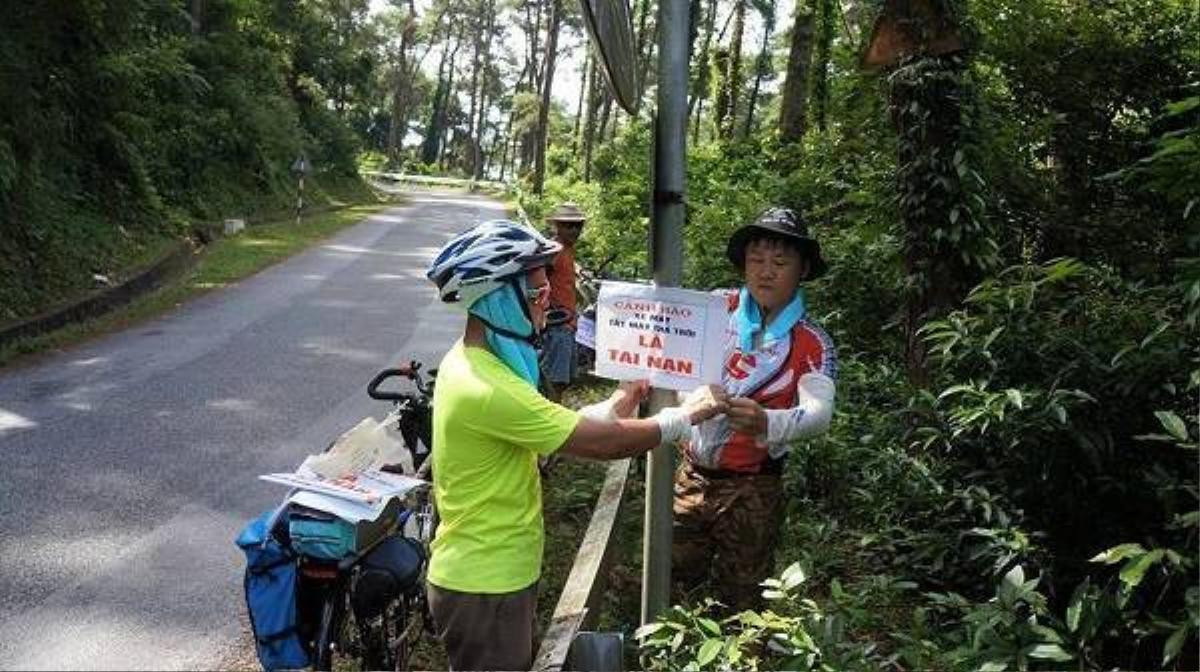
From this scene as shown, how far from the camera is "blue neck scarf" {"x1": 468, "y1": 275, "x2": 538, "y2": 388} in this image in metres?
2.87

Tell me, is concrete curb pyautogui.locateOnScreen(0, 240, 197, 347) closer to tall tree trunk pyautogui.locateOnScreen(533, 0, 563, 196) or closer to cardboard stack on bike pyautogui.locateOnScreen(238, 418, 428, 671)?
cardboard stack on bike pyautogui.locateOnScreen(238, 418, 428, 671)

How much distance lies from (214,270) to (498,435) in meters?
16.3

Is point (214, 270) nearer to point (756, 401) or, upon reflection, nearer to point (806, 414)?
point (756, 401)

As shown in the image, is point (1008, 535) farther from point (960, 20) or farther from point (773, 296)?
point (960, 20)

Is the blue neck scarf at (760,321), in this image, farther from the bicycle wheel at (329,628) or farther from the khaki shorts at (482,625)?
the bicycle wheel at (329,628)

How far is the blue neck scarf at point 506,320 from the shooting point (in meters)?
2.87

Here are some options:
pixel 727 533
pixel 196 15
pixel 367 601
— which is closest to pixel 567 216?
pixel 727 533

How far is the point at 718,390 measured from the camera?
9.59ft

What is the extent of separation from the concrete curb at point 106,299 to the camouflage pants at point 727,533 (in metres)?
10.1

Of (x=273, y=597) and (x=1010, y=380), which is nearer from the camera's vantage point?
(x=273, y=597)

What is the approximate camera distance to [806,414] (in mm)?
3238

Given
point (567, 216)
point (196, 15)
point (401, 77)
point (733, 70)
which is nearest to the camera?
point (567, 216)

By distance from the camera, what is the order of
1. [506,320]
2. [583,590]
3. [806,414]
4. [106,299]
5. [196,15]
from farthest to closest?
[196,15] → [106,299] → [583,590] → [806,414] → [506,320]

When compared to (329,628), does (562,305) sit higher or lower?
higher
